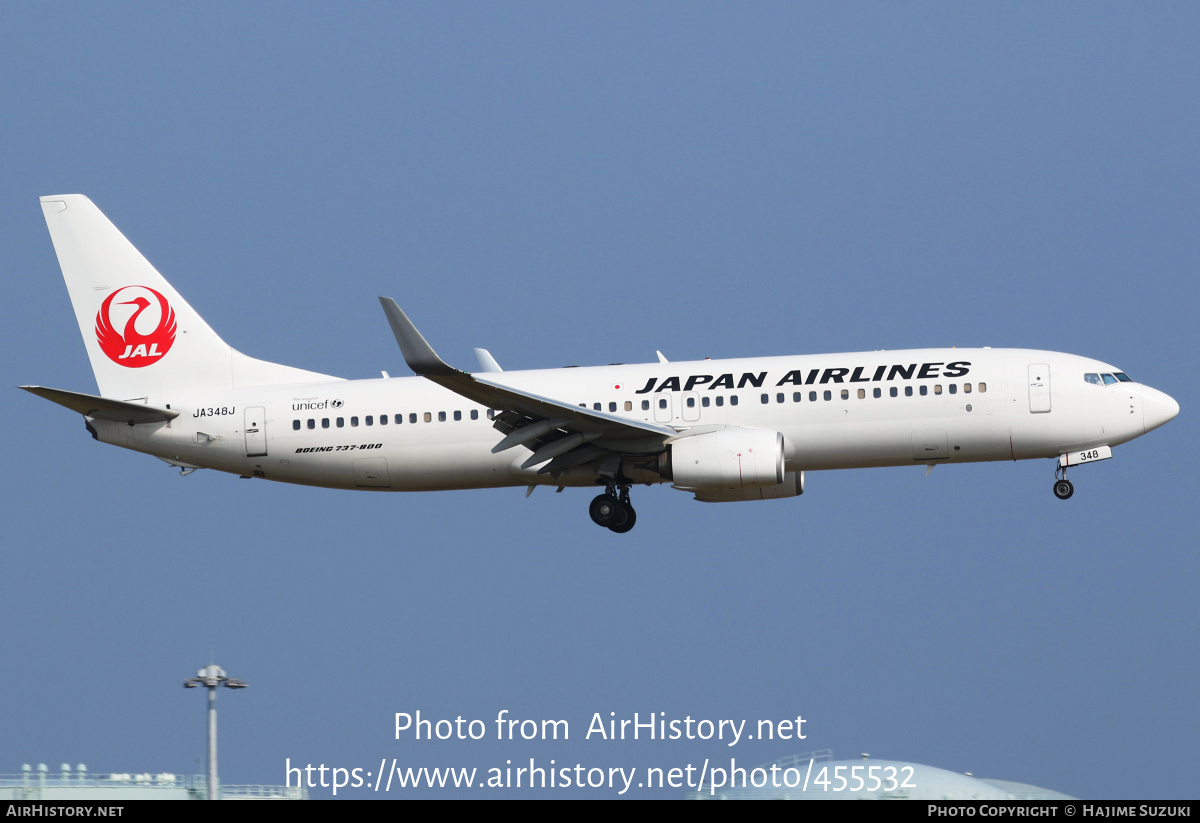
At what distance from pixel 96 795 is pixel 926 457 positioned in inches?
1038

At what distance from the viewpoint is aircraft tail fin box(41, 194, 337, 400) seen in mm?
42406

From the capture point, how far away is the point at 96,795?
44.4 meters

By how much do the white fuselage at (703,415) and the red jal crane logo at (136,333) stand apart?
2.46 metres

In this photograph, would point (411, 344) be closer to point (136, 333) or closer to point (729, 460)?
point (729, 460)

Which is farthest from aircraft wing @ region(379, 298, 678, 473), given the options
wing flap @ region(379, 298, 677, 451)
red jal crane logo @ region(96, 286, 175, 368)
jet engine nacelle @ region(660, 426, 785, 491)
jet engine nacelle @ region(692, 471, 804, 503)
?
red jal crane logo @ region(96, 286, 175, 368)

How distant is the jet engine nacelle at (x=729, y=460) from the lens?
121 ft

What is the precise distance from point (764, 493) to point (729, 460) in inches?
166

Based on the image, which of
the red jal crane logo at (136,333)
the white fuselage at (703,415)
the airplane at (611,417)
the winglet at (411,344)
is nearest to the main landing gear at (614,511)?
the airplane at (611,417)

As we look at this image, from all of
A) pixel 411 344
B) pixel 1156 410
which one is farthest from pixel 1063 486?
pixel 411 344

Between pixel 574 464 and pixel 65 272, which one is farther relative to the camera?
pixel 65 272

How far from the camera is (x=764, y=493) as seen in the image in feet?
134

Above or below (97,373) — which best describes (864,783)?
below
